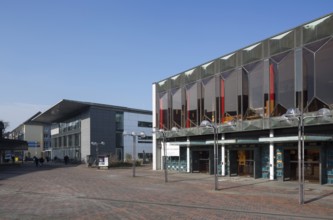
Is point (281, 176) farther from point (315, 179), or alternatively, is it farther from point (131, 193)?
point (131, 193)

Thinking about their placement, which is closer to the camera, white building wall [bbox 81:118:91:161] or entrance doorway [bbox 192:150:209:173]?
entrance doorway [bbox 192:150:209:173]

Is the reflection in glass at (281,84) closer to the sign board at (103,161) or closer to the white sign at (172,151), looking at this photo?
the white sign at (172,151)

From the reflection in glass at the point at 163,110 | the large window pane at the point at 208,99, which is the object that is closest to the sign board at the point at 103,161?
the reflection in glass at the point at 163,110

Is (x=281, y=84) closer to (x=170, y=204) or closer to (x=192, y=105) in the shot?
(x=192, y=105)

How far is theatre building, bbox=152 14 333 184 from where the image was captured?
24.5 meters

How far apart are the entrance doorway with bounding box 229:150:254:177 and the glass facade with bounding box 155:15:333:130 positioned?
8.72 ft

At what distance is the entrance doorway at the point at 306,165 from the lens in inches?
1005

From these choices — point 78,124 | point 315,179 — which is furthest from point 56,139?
point 315,179

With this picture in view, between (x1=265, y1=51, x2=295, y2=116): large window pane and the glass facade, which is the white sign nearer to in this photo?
the glass facade

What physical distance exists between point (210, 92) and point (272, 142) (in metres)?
9.08

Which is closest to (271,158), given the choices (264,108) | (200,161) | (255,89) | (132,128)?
(264,108)

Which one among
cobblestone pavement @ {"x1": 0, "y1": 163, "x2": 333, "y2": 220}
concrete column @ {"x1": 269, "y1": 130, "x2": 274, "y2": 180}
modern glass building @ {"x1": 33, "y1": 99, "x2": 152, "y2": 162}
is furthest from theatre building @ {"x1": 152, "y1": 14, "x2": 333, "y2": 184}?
modern glass building @ {"x1": 33, "y1": 99, "x2": 152, "y2": 162}

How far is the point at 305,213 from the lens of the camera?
14492 mm

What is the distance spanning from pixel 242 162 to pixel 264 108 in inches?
222
